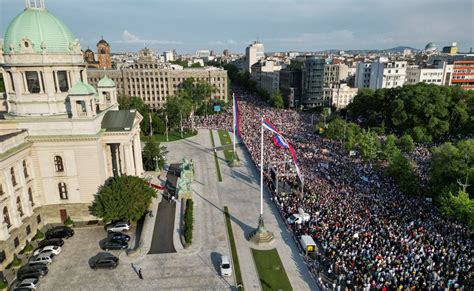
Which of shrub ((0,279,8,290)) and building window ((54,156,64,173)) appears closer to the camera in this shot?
shrub ((0,279,8,290))

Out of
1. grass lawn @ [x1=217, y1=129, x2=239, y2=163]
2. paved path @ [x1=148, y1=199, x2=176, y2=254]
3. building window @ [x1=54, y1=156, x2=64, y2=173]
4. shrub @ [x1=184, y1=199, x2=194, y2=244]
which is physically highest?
building window @ [x1=54, y1=156, x2=64, y2=173]

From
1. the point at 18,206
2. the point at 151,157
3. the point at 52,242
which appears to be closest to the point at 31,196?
the point at 18,206

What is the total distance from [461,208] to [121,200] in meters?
35.5

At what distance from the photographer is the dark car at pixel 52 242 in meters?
35.1

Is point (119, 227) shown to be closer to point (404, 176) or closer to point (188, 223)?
point (188, 223)

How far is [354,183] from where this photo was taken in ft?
159

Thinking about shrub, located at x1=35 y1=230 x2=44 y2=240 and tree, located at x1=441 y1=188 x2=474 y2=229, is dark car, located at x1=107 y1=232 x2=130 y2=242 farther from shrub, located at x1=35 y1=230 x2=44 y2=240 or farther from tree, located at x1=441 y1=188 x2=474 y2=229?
tree, located at x1=441 y1=188 x2=474 y2=229

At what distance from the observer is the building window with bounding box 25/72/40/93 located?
131ft

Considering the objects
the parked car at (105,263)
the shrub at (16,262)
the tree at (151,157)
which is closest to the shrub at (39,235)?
the shrub at (16,262)

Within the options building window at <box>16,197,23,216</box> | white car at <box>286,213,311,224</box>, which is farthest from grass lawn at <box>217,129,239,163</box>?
building window at <box>16,197,23,216</box>

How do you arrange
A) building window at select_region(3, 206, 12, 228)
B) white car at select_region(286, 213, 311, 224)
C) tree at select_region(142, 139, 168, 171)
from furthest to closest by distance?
tree at select_region(142, 139, 168, 171) → white car at select_region(286, 213, 311, 224) → building window at select_region(3, 206, 12, 228)

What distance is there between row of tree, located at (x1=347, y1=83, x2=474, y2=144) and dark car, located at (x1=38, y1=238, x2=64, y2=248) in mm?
67794

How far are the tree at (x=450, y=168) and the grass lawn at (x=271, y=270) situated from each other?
22.3 metres

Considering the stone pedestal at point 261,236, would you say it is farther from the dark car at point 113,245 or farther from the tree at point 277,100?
the tree at point 277,100
